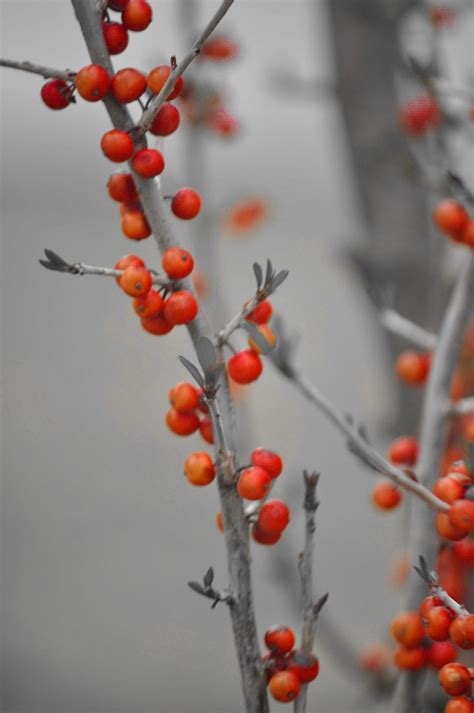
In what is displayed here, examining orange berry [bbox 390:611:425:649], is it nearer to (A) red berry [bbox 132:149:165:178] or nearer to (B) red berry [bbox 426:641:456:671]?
(B) red berry [bbox 426:641:456:671]

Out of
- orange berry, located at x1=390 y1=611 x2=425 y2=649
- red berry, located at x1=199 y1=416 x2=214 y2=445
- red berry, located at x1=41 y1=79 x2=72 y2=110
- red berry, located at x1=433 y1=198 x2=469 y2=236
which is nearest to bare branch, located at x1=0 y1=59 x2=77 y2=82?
red berry, located at x1=41 y1=79 x2=72 y2=110

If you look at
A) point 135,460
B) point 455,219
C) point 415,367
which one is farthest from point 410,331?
point 135,460

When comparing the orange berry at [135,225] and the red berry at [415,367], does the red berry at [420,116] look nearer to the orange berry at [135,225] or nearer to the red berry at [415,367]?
the red berry at [415,367]

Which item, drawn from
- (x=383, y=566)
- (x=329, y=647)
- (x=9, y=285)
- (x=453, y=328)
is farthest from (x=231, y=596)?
(x=9, y=285)

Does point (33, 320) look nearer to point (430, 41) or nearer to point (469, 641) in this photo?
point (430, 41)

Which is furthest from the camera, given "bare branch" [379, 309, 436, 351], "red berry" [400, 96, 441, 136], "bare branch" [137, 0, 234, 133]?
"red berry" [400, 96, 441, 136]
